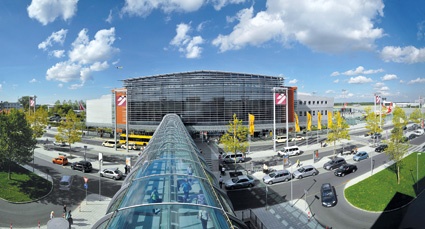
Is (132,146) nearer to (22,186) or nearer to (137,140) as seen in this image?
(137,140)

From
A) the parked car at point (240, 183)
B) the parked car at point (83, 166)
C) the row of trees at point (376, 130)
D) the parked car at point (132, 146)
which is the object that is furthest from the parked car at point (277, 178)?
the parked car at point (132, 146)

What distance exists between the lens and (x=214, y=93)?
57.4m

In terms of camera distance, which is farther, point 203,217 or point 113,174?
point 113,174

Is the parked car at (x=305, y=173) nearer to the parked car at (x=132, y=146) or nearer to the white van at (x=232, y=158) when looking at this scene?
the white van at (x=232, y=158)

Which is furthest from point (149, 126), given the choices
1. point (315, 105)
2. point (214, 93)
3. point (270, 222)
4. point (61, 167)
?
point (315, 105)

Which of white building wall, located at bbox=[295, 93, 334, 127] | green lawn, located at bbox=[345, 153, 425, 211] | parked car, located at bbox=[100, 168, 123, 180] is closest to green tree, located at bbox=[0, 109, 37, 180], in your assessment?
parked car, located at bbox=[100, 168, 123, 180]

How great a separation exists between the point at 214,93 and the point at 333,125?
86.4ft

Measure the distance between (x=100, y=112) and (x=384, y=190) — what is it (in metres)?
67.6

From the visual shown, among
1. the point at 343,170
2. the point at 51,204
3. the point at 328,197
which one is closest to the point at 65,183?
the point at 51,204

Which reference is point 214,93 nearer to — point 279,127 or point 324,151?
point 279,127

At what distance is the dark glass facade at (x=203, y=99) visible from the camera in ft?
188

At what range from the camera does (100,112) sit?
229 feet

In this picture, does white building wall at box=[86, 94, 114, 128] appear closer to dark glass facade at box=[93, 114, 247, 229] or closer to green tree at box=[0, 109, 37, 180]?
green tree at box=[0, 109, 37, 180]

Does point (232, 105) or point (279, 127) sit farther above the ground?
point (232, 105)
